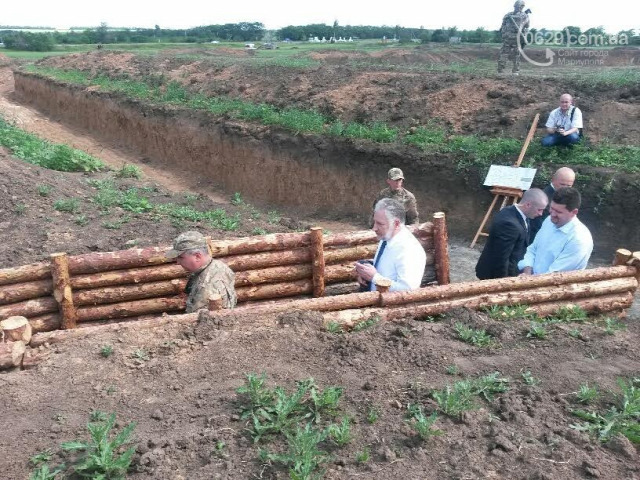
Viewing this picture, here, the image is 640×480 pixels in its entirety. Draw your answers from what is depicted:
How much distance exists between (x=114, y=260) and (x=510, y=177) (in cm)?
775

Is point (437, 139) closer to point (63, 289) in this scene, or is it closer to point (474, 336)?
point (474, 336)

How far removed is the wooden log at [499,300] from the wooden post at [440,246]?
1.44 meters

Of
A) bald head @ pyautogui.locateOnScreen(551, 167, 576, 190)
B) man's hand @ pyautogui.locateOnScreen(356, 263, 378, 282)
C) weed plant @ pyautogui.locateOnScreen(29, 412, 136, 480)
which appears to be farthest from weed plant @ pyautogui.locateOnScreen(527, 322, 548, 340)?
weed plant @ pyautogui.locateOnScreen(29, 412, 136, 480)

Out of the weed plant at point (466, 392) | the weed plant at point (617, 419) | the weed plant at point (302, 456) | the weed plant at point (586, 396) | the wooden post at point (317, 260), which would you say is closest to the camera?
the weed plant at point (302, 456)

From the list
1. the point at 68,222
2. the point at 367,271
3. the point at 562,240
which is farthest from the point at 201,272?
the point at 68,222

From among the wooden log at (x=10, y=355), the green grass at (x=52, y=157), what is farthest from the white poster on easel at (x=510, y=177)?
the green grass at (x=52, y=157)

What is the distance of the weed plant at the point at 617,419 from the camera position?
340 centimetres

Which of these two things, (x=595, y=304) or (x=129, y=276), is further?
Answer: (x=129, y=276)

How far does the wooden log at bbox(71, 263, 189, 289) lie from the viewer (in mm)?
5688

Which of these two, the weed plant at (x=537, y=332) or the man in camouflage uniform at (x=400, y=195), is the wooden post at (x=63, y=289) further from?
the weed plant at (x=537, y=332)

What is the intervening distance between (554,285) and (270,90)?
14242mm

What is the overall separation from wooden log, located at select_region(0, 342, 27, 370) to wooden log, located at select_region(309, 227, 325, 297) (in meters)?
3.15

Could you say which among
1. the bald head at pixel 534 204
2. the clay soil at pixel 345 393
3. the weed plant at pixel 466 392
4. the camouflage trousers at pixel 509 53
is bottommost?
the clay soil at pixel 345 393

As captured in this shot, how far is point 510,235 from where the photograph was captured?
19.0 ft
